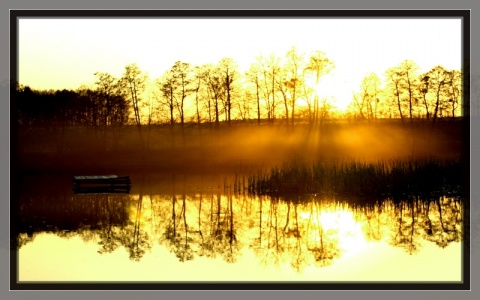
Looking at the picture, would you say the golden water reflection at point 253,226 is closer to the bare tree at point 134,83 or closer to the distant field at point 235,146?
the distant field at point 235,146

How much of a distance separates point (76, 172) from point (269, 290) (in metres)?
20.0

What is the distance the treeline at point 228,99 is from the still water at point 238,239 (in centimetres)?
867

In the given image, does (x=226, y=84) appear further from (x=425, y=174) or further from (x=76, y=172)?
(x=425, y=174)

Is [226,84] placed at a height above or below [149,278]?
above

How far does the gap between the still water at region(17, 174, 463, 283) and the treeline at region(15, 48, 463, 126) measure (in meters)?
8.67

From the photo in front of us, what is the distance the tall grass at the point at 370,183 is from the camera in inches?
587

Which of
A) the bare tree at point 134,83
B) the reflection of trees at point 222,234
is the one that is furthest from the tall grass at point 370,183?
the bare tree at point 134,83

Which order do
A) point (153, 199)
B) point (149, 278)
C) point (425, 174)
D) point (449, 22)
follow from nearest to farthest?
point (149, 278) → point (449, 22) → point (425, 174) → point (153, 199)

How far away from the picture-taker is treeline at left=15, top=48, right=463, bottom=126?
24.5m

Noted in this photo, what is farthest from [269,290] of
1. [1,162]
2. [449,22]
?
[449,22]

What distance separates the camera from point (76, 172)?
84.7 feet

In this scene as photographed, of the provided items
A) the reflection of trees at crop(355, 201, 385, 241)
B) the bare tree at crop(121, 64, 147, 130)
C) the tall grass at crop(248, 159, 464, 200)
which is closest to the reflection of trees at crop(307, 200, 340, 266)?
the reflection of trees at crop(355, 201, 385, 241)

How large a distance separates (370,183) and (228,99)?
11719 mm

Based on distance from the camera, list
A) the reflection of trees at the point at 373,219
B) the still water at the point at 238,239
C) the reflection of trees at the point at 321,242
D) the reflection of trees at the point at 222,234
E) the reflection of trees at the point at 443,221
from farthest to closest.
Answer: the reflection of trees at the point at 373,219 → the reflection of trees at the point at 443,221 → the reflection of trees at the point at 222,234 → the reflection of trees at the point at 321,242 → the still water at the point at 238,239
